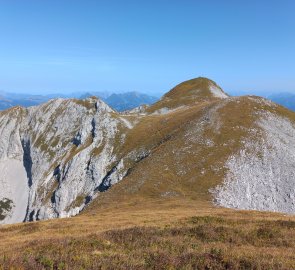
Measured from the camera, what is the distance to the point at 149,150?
9812 centimetres

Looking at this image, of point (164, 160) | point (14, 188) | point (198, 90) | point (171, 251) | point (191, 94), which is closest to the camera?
point (171, 251)

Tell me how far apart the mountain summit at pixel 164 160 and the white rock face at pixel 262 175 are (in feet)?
0.72

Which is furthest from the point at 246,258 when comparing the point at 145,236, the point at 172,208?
the point at 172,208

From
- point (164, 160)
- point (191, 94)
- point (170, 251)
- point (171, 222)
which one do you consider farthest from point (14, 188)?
point (170, 251)

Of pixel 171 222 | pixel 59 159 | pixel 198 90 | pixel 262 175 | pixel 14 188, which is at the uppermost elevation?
pixel 198 90

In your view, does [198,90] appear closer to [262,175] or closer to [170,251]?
[262,175]

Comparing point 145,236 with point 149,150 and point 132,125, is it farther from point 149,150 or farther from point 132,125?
point 132,125

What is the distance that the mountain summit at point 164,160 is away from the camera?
70.9 m

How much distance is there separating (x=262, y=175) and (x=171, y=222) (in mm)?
48573

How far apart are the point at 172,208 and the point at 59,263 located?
153 ft

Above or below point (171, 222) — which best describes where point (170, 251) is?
above

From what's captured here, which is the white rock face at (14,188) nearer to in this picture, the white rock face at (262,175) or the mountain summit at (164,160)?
the mountain summit at (164,160)

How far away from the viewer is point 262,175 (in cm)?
7394

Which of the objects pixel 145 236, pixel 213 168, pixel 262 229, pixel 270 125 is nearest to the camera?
pixel 145 236
